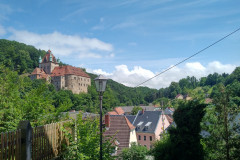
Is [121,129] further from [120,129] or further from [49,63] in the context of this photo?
[49,63]

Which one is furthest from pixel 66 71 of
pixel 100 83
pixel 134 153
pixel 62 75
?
pixel 100 83

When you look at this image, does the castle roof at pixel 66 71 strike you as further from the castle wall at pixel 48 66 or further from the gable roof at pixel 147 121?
the gable roof at pixel 147 121

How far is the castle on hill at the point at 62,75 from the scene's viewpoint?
91062mm

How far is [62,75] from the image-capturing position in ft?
302

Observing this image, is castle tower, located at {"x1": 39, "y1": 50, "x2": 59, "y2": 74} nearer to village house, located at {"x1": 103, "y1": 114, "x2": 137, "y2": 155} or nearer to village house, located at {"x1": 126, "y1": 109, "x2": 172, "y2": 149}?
village house, located at {"x1": 126, "y1": 109, "x2": 172, "y2": 149}

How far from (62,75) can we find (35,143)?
90.4m

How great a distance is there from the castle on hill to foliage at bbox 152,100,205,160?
84.5 m

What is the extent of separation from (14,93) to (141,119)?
32338 millimetres

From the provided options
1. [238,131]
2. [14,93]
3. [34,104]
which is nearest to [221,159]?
[238,131]

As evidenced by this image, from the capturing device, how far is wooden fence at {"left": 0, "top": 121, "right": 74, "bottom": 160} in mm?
4129

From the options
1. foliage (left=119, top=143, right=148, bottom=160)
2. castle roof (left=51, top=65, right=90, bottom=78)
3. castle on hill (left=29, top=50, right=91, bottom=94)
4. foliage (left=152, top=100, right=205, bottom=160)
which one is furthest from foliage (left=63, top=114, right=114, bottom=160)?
castle roof (left=51, top=65, right=90, bottom=78)

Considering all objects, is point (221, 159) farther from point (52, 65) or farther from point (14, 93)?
point (52, 65)

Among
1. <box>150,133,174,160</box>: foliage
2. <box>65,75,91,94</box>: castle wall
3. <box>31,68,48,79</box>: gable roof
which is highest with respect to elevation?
<box>31,68,48,79</box>: gable roof

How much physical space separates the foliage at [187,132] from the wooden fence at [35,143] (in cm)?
519
